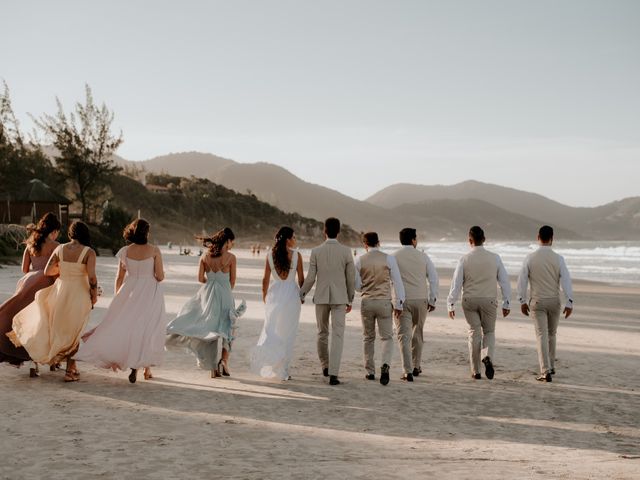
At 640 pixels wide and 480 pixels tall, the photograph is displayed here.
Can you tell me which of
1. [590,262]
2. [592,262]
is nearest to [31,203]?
[590,262]

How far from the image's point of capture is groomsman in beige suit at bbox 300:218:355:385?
27.6 ft

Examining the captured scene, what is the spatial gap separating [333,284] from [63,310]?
11.0 ft

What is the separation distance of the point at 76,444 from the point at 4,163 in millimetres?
67583

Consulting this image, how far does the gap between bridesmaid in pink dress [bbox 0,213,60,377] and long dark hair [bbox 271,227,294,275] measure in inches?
112

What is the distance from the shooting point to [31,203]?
171ft

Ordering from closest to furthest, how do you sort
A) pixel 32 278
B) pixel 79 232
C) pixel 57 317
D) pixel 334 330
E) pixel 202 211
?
1. pixel 57 317
2. pixel 79 232
3. pixel 32 278
4. pixel 334 330
5. pixel 202 211

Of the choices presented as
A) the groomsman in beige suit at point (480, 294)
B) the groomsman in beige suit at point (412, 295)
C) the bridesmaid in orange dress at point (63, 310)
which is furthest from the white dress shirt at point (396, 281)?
the bridesmaid in orange dress at point (63, 310)

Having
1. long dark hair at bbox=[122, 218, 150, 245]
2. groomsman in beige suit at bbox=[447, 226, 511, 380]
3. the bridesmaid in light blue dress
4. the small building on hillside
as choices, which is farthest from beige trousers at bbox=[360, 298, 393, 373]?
the small building on hillside

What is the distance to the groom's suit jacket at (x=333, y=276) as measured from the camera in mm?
8422

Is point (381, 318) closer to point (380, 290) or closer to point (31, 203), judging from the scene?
point (380, 290)

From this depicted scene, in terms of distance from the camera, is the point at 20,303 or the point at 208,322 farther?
the point at 208,322

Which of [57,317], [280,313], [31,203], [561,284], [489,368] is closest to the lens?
[57,317]

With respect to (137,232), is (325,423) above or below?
below

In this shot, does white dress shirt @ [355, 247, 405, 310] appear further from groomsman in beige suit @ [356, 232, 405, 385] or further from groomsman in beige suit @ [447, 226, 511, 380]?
groomsman in beige suit @ [447, 226, 511, 380]
